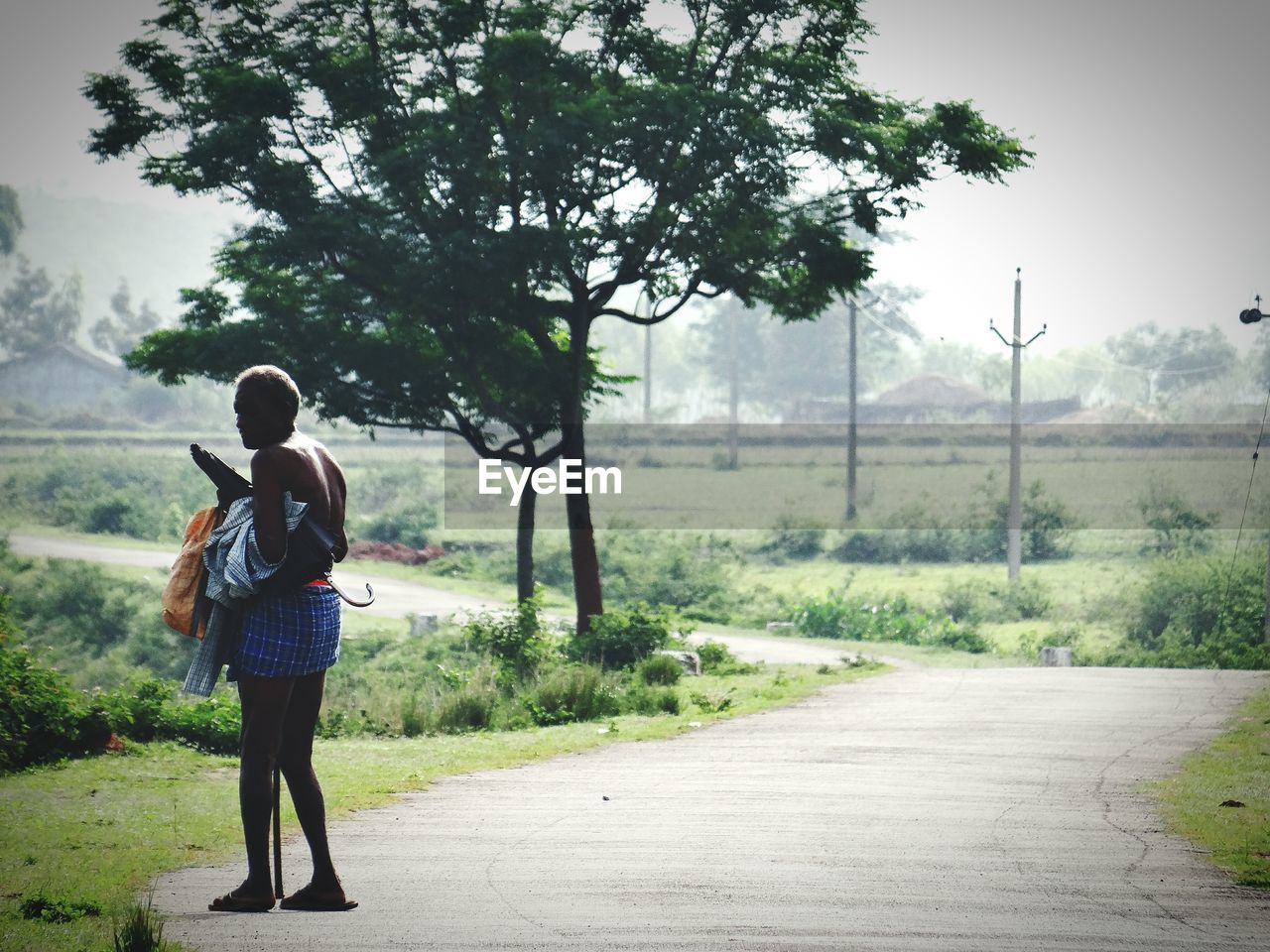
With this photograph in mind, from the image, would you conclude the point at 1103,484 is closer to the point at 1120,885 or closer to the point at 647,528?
the point at 647,528

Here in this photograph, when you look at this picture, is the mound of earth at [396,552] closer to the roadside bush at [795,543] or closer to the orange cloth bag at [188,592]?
the roadside bush at [795,543]

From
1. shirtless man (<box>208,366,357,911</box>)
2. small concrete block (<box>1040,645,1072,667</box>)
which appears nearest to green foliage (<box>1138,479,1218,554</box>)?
small concrete block (<box>1040,645,1072,667</box>)

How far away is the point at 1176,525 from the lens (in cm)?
4275

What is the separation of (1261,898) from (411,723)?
958 centimetres

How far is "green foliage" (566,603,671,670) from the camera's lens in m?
20.9

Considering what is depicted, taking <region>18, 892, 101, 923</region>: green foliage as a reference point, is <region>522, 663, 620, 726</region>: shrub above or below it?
below

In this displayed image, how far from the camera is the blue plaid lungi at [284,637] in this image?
636 centimetres

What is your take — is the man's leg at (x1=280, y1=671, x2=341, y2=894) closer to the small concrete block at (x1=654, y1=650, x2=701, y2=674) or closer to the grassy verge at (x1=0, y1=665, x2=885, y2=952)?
the grassy verge at (x1=0, y1=665, x2=885, y2=952)

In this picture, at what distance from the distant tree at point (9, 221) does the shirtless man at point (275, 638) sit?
108 metres

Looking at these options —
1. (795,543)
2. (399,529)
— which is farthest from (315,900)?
(399,529)

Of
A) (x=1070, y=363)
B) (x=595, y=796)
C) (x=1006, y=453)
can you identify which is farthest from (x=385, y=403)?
(x=1070, y=363)

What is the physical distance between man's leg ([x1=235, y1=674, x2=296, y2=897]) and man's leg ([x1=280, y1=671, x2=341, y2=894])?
0.44ft

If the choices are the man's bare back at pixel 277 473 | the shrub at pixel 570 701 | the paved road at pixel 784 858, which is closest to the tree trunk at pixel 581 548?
the shrub at pixel 570 701

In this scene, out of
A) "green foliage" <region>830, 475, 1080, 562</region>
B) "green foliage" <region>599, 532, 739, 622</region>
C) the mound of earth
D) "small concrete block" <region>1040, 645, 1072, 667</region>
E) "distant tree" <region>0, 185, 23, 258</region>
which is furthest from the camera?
"distant tree" <region>0, 185, 23, 258</region>
